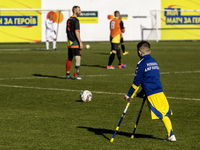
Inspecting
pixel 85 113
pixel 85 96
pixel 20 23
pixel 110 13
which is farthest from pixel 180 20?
pixel 85 113

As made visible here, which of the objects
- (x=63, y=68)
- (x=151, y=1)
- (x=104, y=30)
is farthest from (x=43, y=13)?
(x=63, y=68)

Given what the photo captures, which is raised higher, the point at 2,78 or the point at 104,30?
the point at 104,30

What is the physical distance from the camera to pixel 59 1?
40969 millimetres

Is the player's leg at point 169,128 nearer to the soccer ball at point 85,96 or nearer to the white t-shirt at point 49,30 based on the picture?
the soccer ball at point 85,96

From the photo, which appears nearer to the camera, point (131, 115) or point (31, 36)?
point (131, 115)

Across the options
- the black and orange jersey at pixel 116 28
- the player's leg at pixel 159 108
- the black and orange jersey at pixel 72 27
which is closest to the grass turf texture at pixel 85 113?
the player's leg at pixel 159 108

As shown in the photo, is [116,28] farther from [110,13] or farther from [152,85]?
[110,13]

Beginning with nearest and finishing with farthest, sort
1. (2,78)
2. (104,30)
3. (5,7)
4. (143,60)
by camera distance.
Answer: (143,60) < (2,78) < (5,7) < (104,30)

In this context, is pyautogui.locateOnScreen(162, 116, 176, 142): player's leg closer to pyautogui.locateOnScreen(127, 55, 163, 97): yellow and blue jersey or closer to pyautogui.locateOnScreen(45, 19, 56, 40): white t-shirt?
pyautogui.locateOnScreen(127, 55, 163, 97): yellow and blue jersey

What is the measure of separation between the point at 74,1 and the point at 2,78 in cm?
2603

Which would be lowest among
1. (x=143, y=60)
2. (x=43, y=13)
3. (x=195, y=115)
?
(x=195, y=115)

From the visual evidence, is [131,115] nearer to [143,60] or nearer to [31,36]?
[143,60]

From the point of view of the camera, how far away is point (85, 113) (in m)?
9.48

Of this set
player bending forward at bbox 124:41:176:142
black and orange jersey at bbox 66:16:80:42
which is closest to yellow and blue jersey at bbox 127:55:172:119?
player bending forward at bbox 124:41:176:142
